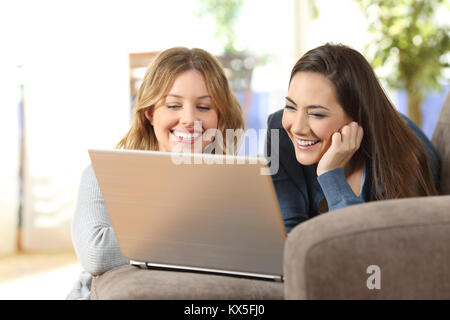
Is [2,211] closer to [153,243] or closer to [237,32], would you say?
[237,32]

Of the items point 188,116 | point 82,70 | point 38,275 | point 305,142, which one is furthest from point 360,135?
point 82,70

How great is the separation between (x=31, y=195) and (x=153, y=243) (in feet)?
8.08

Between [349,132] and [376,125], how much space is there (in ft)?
0.25

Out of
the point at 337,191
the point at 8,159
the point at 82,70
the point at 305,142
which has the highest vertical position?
the point at 82,70

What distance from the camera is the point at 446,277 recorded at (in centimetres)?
85

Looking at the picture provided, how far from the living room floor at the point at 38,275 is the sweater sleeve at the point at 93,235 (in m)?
1.25

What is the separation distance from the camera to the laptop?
35.3 inches

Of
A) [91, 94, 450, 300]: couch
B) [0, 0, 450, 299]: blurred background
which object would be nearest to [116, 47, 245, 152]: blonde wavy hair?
[91, 94, 450, 300]: couch

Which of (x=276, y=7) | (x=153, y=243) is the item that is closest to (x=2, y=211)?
(x=276, y=7)

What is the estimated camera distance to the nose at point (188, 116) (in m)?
1.41

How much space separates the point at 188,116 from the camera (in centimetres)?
141

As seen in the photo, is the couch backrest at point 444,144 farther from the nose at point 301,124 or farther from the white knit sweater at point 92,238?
the white knit sweater at point 92,238

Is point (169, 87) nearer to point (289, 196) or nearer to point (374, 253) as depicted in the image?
point (289, 196)

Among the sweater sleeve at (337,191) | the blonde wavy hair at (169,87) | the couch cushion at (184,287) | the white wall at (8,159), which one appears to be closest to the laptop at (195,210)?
the couch cushion at (184,287)
